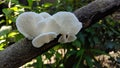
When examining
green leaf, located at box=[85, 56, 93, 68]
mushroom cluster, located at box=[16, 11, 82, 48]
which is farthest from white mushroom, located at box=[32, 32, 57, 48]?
green leaf, located at box=[85, 56, 93, 68]

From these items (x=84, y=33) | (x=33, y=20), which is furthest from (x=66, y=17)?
(x=84, y=33)

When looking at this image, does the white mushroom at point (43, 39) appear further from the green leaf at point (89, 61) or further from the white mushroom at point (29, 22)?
the green leaf at point (89, 61)

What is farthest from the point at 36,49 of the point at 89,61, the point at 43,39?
the point at 89,61

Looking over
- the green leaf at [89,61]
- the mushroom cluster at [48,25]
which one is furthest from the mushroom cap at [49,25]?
the green leaf at [89,61]

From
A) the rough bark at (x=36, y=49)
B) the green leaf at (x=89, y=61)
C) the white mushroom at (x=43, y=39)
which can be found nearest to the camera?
the white mushroom at (x=43, y=39)

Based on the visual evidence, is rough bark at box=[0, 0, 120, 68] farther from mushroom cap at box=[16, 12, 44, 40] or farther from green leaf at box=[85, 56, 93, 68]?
green leaf at box=[85, 56, 93, 68]

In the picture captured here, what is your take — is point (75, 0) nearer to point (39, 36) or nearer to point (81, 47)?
point (81, 47)
